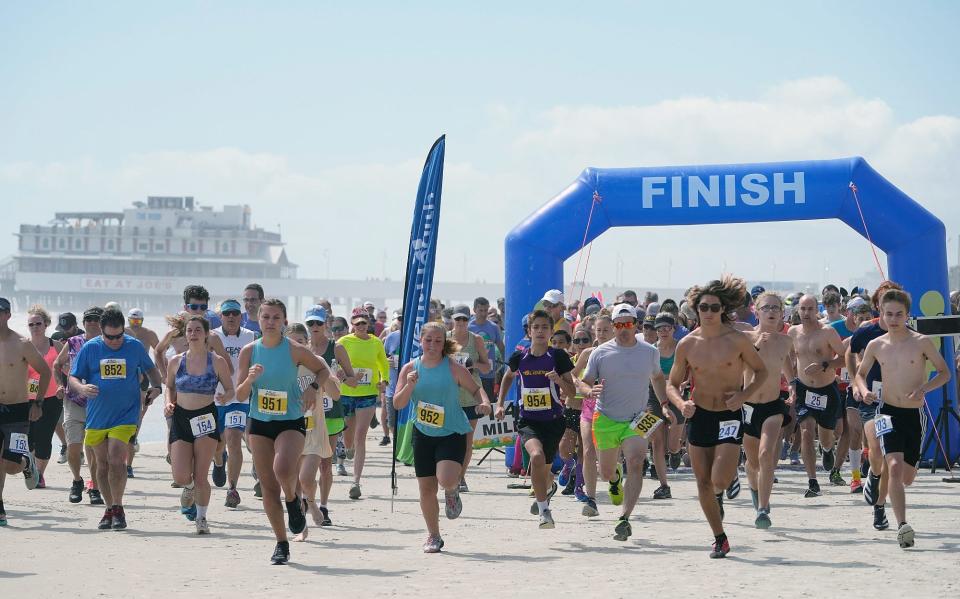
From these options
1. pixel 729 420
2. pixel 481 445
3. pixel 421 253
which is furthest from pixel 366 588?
pixel 481 445

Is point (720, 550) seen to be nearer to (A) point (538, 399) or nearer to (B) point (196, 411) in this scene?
(A) point (538, 399)

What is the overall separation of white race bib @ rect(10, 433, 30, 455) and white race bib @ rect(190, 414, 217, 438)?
1.80 m

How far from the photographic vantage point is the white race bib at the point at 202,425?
370 inches

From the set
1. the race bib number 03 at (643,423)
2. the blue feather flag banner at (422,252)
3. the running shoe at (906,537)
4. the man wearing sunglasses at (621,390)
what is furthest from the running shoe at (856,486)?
the blue feather flag banner at (422,252)

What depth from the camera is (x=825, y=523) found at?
1002cm

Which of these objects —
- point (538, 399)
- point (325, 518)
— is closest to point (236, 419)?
point (325, 518)

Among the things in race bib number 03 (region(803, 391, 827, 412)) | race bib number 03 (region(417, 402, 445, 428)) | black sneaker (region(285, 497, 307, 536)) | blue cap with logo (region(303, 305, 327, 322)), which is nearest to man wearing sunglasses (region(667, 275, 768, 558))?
race bib number 03 (region(417, 402, 445, 428))

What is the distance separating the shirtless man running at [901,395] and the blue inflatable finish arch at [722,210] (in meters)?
5.22

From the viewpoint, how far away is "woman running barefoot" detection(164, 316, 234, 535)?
30.9 ft

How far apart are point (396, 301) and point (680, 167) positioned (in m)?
141

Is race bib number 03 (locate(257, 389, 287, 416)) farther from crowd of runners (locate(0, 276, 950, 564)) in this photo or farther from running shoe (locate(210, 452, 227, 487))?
running shoe (locate(210, 452, 227, 487))

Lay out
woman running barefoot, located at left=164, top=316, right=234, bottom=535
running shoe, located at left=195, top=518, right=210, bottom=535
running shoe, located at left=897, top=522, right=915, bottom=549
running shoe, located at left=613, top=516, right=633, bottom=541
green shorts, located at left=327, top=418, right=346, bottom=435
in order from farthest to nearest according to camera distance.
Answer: green shorts, located at left=327, top=418, right=346, bottom=435
running shoe, located at left=195, top=518, right=210, bottom=535
woman running barefoot, located at left=164, top=316, right=234, bottom=535
running shoe, located at left=613, top=516, right=633, bottom=541
running shoe, located at left=897, top=522, right=915, bottom=549

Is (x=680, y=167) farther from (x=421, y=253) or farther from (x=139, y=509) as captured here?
(x=139, y=509)

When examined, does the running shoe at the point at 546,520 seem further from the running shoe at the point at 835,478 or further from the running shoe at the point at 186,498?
the running shoe at the point at 835,478
